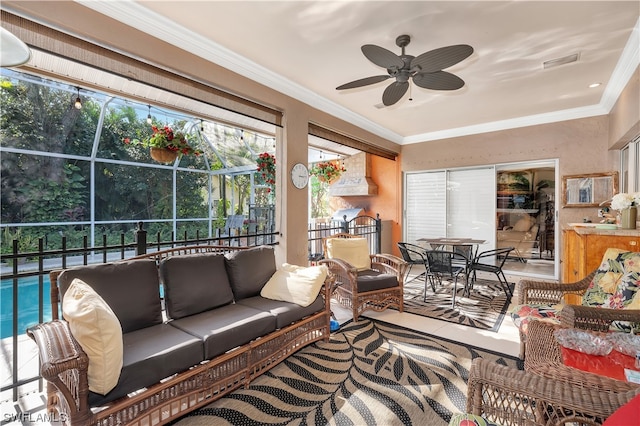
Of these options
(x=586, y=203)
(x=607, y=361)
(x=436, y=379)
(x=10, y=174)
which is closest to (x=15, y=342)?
(x=436, y=379)

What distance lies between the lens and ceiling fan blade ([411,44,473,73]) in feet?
7.25

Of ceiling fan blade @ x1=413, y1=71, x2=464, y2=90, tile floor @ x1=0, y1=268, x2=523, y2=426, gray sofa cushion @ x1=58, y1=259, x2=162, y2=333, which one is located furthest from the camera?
ceiling fan blade @ x1=413, y1=71, x2=464, y2=90

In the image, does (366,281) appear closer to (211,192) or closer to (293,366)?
(293,366)

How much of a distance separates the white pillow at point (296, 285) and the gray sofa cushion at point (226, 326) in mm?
342

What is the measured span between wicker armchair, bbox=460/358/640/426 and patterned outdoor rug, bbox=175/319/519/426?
26.9 inches

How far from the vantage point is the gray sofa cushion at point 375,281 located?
3465mm

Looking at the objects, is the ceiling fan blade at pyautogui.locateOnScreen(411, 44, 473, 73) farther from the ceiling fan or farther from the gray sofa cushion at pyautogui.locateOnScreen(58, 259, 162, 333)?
the gray sofa cushion at pyautogui.locateOnScreen(58, 259, 162, 333)

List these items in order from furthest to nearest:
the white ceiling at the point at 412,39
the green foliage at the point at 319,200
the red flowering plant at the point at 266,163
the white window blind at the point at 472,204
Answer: the green foliage at the point at 319,200, the white window blind at the point at 472,204, the red flowering plant at the point at 266,163, the white ceiling at the point at 412,39


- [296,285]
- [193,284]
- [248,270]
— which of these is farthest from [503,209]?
[193,284]

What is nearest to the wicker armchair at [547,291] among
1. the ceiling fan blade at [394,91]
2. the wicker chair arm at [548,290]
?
the wicker chair arm at [548,290]

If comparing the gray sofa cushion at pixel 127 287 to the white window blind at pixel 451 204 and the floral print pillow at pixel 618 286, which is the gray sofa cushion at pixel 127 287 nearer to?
the floral print pillow at pixel 618 286

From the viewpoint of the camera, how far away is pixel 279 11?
249cm

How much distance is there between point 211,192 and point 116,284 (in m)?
6.39

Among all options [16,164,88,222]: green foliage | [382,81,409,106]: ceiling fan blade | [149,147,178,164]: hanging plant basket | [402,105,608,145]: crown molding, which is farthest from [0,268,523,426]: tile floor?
[402,105,608,145]: crown molding
